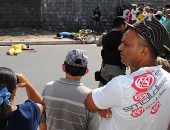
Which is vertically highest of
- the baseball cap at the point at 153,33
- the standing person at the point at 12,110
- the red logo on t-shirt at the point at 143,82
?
the baseball cap at the point at 153,33

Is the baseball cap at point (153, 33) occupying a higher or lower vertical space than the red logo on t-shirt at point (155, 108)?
higher

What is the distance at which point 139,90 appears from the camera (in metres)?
2.06

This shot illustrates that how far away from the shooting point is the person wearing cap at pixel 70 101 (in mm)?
2826

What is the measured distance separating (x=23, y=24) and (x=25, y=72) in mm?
8809

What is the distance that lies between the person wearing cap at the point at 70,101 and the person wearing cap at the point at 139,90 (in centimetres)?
62

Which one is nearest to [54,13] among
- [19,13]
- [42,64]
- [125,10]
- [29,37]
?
[19,13]

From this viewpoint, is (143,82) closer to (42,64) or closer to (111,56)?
(111,56)

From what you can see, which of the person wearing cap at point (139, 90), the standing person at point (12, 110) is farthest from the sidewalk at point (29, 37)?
the person wearing cap at point (139, 90)

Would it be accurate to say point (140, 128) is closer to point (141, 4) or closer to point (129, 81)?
point (129, 81)

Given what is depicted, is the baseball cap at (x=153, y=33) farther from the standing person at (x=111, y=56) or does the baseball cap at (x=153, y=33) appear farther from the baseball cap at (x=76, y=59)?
the standing person at (x=111, y=56)

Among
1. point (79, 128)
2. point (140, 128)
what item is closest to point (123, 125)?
point (140, 128)

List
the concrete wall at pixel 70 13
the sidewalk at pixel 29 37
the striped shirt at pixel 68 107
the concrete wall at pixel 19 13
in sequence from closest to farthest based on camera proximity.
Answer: the striped shirt at pixel 68 107 → the sidewalk at pixel 29 37 → the concrete wall at pixel 19 13 → the concrete wall at pixel 70 13

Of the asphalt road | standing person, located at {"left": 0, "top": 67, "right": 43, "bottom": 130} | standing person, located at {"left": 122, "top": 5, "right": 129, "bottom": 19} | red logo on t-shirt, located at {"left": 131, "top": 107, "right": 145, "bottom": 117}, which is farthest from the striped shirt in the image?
standing person, located at {"left": 122, "top": 5, "right": 129, "bottom": 19}

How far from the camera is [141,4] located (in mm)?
18672
